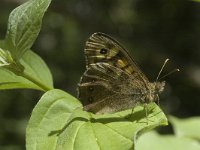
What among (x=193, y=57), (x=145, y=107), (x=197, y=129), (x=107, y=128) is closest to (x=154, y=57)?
(x=193, y=57)

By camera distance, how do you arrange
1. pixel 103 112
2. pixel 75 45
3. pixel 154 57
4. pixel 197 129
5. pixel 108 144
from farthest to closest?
pixel 75 45 → pixel 154 57 → pixel 197 129 → pixel 103 112 → pixel 108 144

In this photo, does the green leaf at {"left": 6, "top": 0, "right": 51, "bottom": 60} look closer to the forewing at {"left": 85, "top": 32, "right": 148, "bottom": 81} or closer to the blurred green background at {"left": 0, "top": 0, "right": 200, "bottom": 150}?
the forewing at {"left": 85, "top": 32, "right": 148, "bottom": 81}

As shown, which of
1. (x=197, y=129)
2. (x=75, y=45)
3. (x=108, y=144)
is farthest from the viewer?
(x=75, y=45)

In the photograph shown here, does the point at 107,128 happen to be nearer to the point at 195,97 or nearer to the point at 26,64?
the point at 26,64

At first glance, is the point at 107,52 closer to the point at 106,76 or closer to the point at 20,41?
the point at 106,76

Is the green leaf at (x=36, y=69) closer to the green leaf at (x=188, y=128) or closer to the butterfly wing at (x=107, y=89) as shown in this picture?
the butterfly wing at (x=107, y=89)

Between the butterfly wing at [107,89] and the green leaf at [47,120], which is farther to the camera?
the butterfly wing at [107,89]

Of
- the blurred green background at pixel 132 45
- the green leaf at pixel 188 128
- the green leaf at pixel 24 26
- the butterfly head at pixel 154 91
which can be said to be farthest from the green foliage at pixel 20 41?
the blurred green background at pixel 132 45
